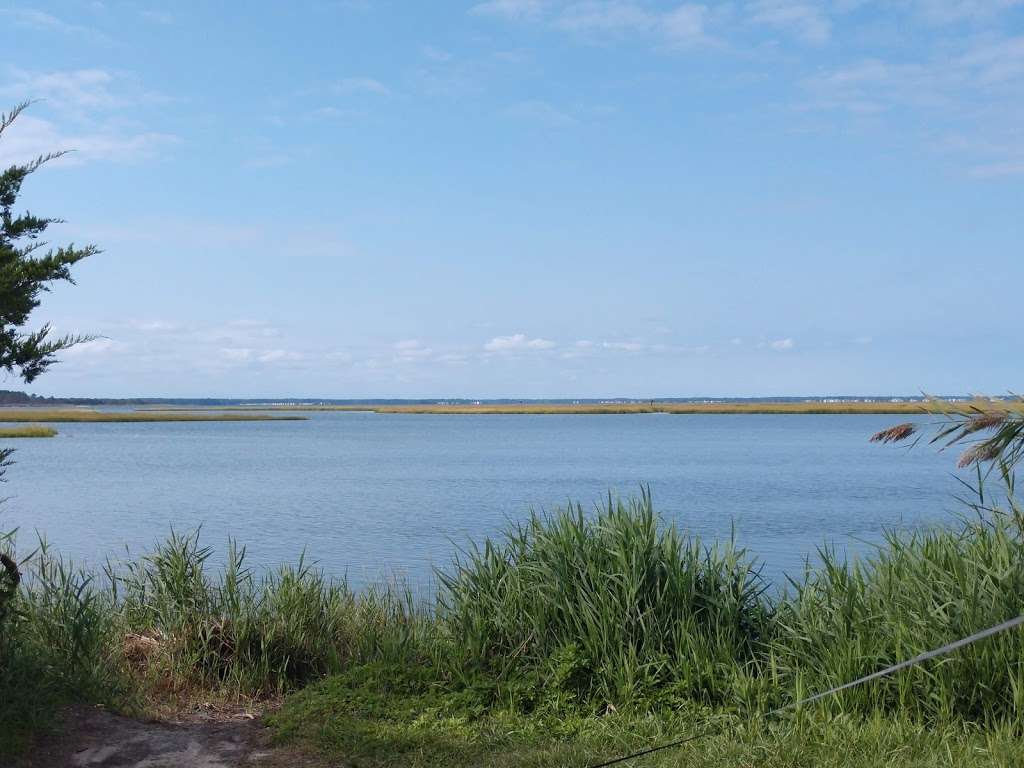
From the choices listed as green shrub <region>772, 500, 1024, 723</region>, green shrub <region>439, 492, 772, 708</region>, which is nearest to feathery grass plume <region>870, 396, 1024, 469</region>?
green shrub <region>772, 500, 1024, 723</region>

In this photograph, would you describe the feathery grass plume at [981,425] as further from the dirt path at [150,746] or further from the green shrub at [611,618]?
the dirt path at [150,746]

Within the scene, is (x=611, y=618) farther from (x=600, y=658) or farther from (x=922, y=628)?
(x=922, y=628)

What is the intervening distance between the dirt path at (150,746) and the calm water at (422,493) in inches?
181

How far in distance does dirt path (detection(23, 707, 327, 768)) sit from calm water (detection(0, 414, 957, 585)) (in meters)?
4.60


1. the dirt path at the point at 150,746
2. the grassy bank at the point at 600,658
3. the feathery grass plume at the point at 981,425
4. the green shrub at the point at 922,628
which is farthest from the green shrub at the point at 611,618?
the feathery grass plume at the point at 981,425

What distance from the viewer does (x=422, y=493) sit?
39.4 m

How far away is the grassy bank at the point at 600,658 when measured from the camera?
6.40 m

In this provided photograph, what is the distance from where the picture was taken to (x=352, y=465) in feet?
190

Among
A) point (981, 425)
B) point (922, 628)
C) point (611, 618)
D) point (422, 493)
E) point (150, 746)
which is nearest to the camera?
A: point (981, 425)

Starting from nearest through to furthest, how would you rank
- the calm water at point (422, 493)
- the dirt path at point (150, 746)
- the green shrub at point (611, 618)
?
the dirt path at point (150, 746) < the green shrub at point (611, 618) < the calm water at point (422, 493)

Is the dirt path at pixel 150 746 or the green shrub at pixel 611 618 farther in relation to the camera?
the green shrub at pixel 611 618

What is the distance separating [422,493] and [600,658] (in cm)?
3219

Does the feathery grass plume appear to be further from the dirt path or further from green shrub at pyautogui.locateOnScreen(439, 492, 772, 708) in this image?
the dirt path

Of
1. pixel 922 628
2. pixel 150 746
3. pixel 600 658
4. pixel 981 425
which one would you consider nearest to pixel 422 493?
pixel 600 658
